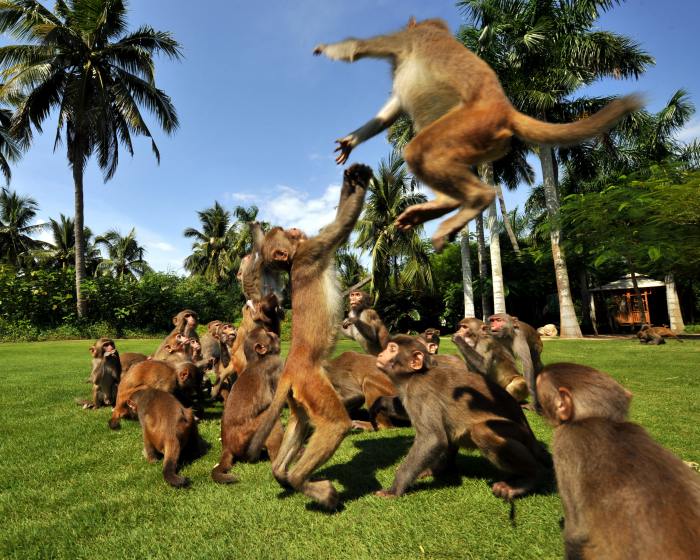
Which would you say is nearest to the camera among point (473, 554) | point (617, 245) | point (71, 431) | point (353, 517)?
point (473, 554)

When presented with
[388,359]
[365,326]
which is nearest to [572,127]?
[388,359]

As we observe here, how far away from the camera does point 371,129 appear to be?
3.71m

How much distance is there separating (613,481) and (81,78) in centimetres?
3339

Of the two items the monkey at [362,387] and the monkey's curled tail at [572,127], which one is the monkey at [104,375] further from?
the monkey's curled tail at [572,127]

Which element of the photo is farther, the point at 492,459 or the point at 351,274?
the point at 351,274

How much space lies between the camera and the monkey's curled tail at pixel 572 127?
3068 millimetres

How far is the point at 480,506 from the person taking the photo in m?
4.04

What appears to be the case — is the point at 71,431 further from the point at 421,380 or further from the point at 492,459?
the point at 492,459

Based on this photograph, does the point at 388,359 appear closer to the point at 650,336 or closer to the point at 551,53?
the point at 650,336

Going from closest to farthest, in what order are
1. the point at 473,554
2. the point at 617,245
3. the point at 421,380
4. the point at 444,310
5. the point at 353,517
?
the point at 473,554 → the point at 353,517 → the point at 421,380 → the point at 617,245 → the point at 444,310

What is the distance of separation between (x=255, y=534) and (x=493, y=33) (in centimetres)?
2917

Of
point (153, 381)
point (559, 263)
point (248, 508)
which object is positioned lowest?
point (248, 508)

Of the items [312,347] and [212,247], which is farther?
[212,247]

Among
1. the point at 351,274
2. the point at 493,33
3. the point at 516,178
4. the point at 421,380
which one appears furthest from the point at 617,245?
the point at 351,274
